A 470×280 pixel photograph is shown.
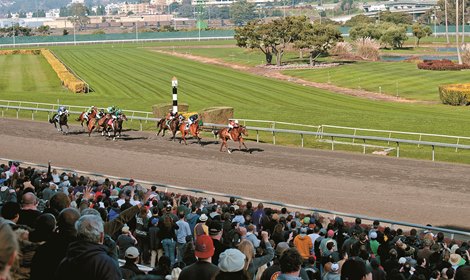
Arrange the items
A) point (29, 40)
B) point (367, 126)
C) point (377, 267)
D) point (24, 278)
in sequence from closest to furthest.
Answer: point (24, 278) → point (377, 267) → point (367, 126) → point (29, 40)

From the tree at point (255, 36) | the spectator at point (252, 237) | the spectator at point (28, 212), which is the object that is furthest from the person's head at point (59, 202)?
A: the tree at point (255, 36)

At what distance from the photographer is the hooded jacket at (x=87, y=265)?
172 inches

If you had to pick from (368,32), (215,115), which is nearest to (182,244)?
(215,115)

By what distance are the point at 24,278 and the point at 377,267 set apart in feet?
10.1

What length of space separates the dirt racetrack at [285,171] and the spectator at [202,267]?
387 inches

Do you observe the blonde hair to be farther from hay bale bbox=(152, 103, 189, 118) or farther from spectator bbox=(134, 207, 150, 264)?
hay bale bbox=(152, 103, 189, 118)

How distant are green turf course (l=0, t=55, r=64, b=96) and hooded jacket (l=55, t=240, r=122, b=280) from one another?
1316 inches

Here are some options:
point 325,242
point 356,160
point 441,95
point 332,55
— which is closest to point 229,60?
point 332,55

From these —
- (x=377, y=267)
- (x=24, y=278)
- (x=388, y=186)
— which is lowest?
(x=388, y=186)

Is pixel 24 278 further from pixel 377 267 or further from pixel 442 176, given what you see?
pixel 442 176

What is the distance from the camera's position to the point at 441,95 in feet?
116

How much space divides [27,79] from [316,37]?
20321 mm

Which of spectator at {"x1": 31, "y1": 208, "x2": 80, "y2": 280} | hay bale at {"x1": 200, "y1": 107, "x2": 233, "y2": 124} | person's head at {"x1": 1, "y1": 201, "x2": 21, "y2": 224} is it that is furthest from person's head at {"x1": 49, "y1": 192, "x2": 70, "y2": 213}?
hay bale at {"x1": 200, "y1": 107, "x2": 233, "y2": 124}

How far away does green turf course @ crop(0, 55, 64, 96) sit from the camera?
3979 centimetres
